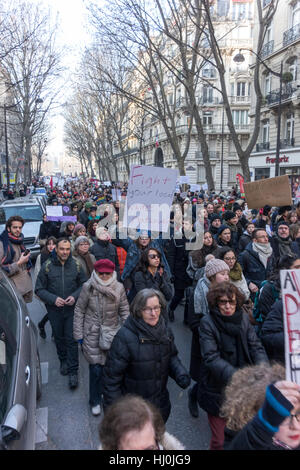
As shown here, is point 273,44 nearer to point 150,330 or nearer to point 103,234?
point 103,234

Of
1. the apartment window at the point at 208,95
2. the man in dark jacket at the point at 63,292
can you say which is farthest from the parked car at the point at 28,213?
the apartment window at the point at 208,95

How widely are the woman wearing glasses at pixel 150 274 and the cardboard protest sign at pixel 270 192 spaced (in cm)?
472

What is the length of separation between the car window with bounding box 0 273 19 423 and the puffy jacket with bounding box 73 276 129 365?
24.9 inches

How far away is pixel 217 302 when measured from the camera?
107 inches

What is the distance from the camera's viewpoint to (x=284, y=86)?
2545cm

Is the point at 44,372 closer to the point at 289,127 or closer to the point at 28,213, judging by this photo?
the point at 28,213

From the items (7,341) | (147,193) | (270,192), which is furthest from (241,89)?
(7,341)

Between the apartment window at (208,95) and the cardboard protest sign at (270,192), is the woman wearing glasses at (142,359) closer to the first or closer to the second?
Answer: the cardboard protest sign at (270,192)

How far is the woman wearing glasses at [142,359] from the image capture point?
259cm

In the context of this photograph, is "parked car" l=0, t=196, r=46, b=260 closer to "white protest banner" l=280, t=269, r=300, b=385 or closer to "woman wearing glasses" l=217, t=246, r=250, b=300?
"woman wearing glasses" l=217, t=246, r=250, b=300

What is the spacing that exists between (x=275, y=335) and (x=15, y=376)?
6.26 ft

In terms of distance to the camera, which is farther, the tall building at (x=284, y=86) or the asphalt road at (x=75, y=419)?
the tall building at (x=284, y=86)

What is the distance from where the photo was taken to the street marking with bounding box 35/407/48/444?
3.14 metres

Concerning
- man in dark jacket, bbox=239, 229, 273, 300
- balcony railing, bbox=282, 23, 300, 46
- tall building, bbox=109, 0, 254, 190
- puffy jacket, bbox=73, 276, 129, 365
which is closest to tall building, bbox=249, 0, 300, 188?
balcony railing, bbox=282, 23, 300, 46
